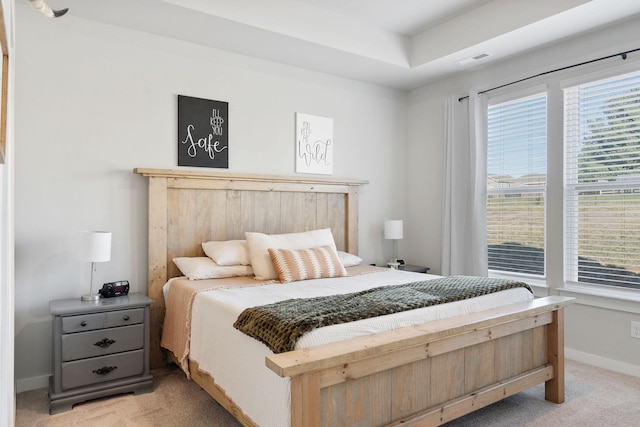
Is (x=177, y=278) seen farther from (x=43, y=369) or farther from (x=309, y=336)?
(x=309, y=336)

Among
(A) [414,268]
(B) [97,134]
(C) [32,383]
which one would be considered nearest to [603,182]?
(A) [414,268]

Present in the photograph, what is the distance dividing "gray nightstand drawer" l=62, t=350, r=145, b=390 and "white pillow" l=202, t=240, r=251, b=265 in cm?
83

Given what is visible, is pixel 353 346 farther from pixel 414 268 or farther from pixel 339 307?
pixel 414 268

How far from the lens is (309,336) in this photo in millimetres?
1775

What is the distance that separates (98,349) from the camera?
2592mm

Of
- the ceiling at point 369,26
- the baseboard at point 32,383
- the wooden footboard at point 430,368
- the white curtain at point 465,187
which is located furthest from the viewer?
the white curtain at point 465,187

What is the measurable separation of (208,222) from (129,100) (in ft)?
3.59

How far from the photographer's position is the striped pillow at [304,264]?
3053 mm

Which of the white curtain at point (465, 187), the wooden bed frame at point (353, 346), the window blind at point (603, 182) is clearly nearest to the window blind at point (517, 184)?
the white curtain at point (465, 187)

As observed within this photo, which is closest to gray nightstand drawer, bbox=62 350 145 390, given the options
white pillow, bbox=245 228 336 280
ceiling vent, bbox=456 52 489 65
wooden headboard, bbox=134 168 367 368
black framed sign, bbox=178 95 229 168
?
wooden headboard, bbox=134 168 367 368

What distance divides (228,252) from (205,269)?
0.78 ft

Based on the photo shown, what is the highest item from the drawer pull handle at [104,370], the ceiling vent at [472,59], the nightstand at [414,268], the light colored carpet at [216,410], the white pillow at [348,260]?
the ceiling vent at [472,59]

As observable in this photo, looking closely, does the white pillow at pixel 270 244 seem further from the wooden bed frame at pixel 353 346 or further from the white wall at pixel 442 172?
the white wall at pixel 442 172

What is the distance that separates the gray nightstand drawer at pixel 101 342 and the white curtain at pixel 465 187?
289cm
